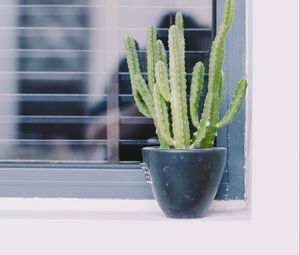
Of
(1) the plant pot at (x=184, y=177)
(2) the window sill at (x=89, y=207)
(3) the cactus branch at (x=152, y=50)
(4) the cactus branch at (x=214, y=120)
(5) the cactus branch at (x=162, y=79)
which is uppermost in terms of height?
(3) the cactus branch at (x=152, y=50)

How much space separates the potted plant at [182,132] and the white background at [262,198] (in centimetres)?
5

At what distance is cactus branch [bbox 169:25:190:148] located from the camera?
4.49ft

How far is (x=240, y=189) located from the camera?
1.57 m

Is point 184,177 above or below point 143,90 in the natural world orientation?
below

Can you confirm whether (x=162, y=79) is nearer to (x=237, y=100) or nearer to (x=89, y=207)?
(x=237, y=100)

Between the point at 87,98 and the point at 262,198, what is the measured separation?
0.75 m

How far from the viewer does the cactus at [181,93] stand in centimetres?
137

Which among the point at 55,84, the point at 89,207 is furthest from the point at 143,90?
the point at 55,84

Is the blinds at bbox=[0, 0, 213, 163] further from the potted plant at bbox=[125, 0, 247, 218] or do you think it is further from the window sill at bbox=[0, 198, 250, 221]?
the potted plant at bbox=[125, 0, 247, 218]

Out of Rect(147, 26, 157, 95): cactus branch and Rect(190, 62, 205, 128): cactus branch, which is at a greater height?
Rect(147, 26, 157, 95): cactus branch

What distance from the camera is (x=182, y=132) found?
55.0 inches

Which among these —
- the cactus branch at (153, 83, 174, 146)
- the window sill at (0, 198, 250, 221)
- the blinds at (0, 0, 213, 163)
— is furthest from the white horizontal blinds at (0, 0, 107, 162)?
the cactus branch at (153, 83, 174, 146)

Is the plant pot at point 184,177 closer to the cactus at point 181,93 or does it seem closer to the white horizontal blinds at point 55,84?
the cactus at point 181,93

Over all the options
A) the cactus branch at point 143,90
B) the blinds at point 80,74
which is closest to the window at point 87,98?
the blinds at point 80,74
